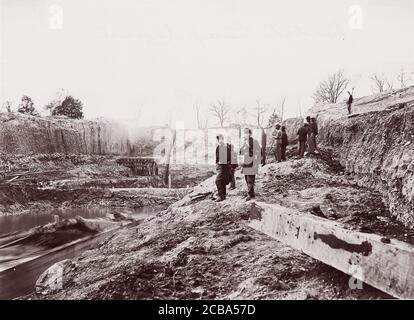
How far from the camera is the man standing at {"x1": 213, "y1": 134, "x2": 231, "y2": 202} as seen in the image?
709 cm

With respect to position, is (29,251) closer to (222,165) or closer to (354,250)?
(222,165)

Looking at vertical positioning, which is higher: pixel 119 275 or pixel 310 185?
pixel 310 185

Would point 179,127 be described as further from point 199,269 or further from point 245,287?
point 245,287

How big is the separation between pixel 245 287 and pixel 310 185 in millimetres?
4560

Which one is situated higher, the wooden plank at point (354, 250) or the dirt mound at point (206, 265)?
the wooden plank at point (354, 250)

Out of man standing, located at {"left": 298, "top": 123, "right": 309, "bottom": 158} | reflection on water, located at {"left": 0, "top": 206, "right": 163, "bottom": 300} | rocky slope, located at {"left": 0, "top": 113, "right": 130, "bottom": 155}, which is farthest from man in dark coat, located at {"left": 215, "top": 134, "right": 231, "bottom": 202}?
rocky slope, located at {"left": 0, "top": 113, "right": 130, "bottom": 155}

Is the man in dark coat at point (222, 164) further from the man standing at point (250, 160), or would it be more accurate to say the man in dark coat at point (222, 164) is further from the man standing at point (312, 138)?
the man standing at point (312, 138)

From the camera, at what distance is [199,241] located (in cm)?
546

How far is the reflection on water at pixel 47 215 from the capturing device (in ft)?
26.2

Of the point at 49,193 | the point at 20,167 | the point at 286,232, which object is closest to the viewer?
the point at 286,232

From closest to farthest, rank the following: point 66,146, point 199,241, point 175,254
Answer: point 175,254
point 199,241
point 66,146

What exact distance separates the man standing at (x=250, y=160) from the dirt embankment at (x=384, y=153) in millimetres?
2331

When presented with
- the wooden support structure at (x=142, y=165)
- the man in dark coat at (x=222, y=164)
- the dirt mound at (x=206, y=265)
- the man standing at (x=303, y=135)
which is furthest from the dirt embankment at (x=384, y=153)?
the wooden support structure at (x=142, y=165)
